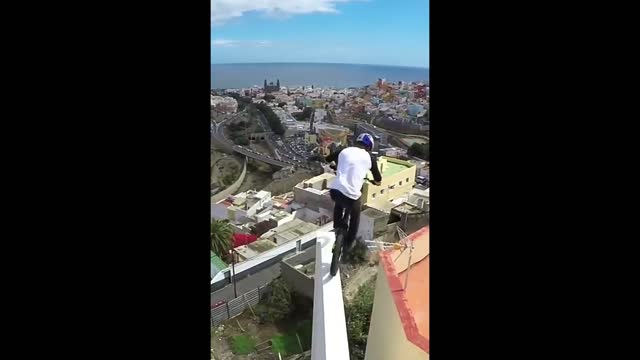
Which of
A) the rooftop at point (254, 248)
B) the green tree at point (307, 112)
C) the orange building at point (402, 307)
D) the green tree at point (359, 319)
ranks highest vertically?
the green tree at point (307, 112)

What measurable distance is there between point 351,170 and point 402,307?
87cm

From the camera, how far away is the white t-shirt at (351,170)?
232 centimetres

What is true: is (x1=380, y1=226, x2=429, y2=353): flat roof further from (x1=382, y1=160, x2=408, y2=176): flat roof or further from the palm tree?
the palm tree

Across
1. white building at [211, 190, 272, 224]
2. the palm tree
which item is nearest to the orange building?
the palm tree

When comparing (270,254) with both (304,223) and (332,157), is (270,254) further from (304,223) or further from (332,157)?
(332,157)

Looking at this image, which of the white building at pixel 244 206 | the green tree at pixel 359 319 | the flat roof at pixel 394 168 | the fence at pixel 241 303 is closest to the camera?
the green tree at pixel 359 319

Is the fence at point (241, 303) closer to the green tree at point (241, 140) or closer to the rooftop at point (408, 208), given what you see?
the rooftop at point (408, 208)

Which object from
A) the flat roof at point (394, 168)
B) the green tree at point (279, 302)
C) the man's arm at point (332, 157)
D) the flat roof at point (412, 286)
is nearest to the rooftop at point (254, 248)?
the green tree at point (279, 302)

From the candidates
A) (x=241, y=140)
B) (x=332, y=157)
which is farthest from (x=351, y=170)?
(x=241, y=140)

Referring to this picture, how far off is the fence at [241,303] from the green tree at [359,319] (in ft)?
8.01

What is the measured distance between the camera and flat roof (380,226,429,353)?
2.53 metres

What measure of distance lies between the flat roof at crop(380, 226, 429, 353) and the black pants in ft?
1.61
